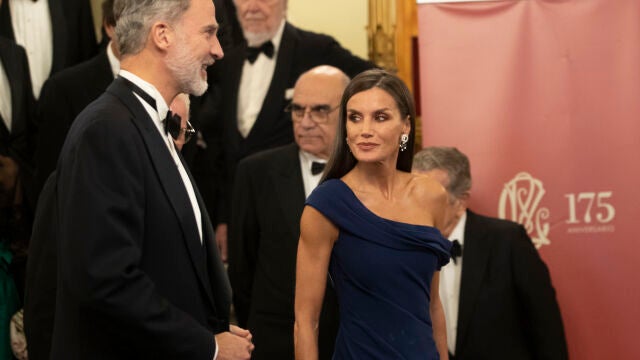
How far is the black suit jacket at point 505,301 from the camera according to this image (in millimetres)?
4512

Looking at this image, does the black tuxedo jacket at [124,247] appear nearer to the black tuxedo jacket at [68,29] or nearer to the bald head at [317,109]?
the bald head at [317,109]

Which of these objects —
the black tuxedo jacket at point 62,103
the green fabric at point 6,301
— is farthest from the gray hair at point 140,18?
the green fabric at point 6,301

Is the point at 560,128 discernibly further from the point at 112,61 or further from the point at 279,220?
the point at 112,61

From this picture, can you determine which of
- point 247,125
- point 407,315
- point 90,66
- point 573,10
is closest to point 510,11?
point 573,10

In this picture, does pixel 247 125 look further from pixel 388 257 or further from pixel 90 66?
pixel 388 257

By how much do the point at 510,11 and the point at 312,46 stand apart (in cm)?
105

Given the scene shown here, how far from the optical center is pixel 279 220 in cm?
428

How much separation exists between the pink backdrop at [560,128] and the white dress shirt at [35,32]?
80.8 inches

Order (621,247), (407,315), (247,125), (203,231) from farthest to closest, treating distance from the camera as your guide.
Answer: (247,125)
(621,247)
(407,315)
(203,231)

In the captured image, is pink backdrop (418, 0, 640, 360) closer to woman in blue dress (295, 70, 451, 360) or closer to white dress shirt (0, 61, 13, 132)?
woman in blue dress (295, 70, 451, 360)

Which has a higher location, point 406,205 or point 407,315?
point 406,205

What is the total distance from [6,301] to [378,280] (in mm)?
2407

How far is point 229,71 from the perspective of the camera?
5.43 metres

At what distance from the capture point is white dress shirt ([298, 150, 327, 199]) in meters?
4.38
